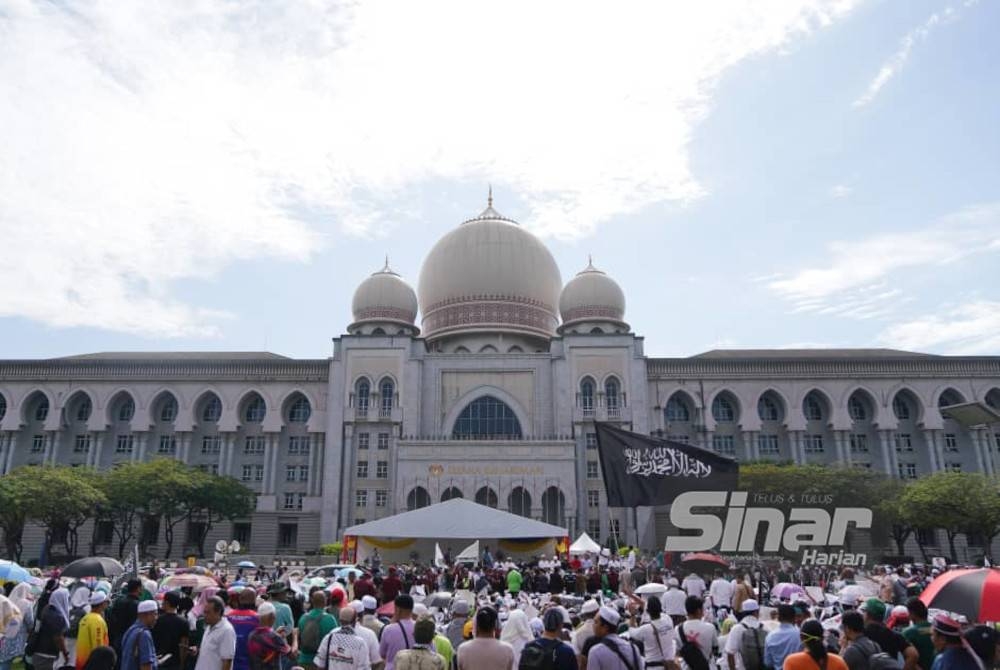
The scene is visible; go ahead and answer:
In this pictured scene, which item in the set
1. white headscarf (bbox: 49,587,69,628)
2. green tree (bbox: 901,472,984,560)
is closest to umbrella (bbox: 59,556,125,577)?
white headscarf (bbox: 49,587,69,628)

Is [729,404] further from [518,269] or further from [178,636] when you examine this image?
[178,636]

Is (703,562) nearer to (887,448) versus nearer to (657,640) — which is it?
(657,640)

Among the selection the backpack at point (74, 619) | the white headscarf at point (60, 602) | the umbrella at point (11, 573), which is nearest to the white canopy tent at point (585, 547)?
the umbrella at point (11, 573)

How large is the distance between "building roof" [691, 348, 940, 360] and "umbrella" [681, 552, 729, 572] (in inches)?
1116

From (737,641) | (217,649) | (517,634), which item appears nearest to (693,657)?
(737,641)

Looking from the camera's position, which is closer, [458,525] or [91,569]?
[91,569]

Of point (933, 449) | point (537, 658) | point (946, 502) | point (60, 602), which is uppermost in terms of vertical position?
point (933, 449)

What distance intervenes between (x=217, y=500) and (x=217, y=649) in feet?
119

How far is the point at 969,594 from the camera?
23.7 feet

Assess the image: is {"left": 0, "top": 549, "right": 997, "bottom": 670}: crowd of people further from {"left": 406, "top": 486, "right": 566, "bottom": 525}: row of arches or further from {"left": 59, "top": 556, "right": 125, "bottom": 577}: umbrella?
{"left": 406, "top": 486, "right": 566, "bottom": 525}: row of arches

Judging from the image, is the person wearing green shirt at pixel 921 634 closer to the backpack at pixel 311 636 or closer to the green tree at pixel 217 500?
the backpack at pixel 311 636

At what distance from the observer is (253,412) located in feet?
157

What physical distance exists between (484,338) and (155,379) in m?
22.3

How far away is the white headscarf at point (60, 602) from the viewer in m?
9.07
